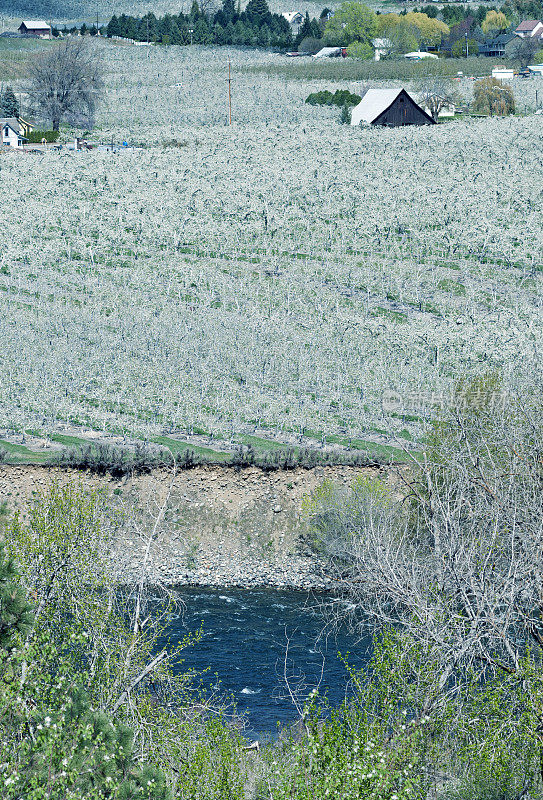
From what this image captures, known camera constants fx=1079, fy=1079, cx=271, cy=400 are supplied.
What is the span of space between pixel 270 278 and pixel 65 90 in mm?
49859

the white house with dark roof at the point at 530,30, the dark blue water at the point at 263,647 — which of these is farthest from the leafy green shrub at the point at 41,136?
the white house with dark roof at the point at 530,30

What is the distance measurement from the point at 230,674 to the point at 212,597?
504 cm

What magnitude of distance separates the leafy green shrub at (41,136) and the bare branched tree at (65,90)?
403 centimetres

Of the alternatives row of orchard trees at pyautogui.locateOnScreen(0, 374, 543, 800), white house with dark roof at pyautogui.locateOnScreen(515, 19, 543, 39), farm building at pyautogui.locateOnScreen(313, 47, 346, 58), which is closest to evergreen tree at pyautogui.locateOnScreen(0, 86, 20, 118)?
farm building at pyautogui.locateOnScreen(313, 47, 346, 58)

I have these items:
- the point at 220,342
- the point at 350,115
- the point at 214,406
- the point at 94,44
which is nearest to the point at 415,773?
the point at 214,406

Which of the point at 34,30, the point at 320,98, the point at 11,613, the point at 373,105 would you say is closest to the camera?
the point at 11,613

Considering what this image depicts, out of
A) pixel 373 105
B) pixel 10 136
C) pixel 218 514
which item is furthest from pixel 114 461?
pixel 373 105

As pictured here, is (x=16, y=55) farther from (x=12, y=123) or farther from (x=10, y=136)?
(x=10, y=136)

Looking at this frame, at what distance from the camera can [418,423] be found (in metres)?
37.8

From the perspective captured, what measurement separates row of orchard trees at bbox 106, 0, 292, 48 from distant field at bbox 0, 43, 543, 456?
2940 inches

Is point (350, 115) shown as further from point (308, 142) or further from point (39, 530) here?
point (39, 530)

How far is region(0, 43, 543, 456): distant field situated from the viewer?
40406 mm

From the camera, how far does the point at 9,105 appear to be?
3622 inches

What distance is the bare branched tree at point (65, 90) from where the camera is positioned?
3647 inches
